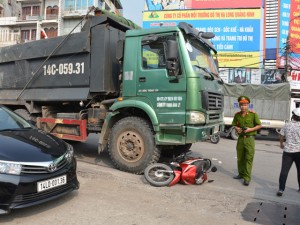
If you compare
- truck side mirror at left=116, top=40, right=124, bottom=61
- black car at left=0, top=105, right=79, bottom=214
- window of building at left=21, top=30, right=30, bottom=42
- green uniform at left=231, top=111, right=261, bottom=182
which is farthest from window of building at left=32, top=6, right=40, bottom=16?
green uniform at left=231, top=111, right=261, bottom=182

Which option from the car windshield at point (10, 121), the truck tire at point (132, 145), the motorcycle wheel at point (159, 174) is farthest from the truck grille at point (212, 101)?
the car windshield at point (10, 121)

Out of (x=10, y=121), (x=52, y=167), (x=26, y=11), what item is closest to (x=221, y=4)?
(x=10, y=121)

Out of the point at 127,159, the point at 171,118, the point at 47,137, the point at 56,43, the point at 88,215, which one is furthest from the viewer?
the point at 56,43

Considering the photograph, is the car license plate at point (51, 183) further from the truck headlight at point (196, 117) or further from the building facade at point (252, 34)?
the building facade at point (252, 34)

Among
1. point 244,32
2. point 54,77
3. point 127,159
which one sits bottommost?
point 127,159

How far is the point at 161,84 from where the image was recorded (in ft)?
18.0

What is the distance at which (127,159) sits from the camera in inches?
230

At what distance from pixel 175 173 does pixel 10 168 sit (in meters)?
2.67

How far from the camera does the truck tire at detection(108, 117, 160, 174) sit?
18.4 ft

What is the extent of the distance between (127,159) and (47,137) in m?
1.79

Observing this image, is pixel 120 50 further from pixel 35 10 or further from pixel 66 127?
pixel 35 10

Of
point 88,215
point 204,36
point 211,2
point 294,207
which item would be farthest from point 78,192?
point 211,2

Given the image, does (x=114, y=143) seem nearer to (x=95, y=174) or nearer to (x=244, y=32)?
(x=95, y=174)

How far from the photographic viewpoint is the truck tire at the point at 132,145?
5.60 metres
